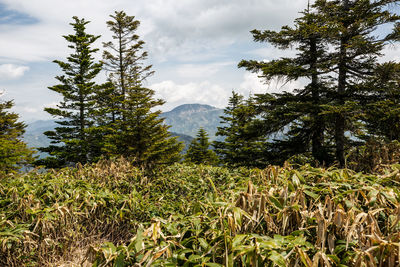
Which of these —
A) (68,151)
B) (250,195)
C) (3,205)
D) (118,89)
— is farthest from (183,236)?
(118,89)

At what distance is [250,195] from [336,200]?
0.72 metres

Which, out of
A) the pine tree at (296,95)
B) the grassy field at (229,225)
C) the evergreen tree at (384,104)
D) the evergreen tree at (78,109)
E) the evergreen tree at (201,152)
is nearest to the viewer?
the grassy field at (229,225)

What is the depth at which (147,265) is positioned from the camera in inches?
49.2

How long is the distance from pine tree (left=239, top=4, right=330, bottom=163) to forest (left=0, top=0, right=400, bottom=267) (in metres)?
0.06

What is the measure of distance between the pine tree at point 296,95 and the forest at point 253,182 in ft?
0.19

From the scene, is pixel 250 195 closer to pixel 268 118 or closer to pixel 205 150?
pixel 268 118

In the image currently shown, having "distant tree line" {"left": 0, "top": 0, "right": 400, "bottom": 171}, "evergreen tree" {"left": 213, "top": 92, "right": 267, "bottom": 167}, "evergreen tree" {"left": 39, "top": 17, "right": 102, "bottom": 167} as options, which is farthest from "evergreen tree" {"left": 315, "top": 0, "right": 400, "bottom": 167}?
"evergreen tree" {"left": 39, "top": 17, "right": 102, "bottom": 167}

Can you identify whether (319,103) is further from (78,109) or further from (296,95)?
(78,109)

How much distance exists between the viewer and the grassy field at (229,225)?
1310 millimetres

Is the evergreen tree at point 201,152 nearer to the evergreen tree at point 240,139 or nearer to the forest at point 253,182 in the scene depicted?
the evergreen tree at point 240,139

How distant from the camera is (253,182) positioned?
2.72m

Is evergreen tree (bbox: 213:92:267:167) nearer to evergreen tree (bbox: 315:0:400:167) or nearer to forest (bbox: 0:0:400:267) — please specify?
forest (bbox: 0:0:400:267)

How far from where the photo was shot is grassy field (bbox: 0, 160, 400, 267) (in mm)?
1310

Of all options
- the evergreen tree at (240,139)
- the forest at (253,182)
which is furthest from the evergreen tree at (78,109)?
the evergreen tree at (240,139)
